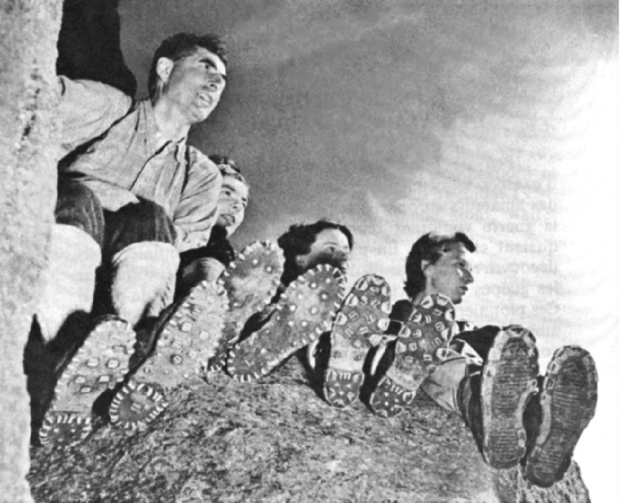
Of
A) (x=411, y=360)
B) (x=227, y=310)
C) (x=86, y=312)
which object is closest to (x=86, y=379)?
(x=86, y=312)

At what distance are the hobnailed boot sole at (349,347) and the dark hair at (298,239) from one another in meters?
0.29

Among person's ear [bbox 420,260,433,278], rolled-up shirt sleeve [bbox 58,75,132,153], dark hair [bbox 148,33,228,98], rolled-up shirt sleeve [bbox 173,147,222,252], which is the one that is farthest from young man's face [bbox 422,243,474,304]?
rolled-up shirt sleeve [bbox 58,75,132,153]

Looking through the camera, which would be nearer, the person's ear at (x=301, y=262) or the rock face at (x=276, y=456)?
the rock face at (x=276, y=456)

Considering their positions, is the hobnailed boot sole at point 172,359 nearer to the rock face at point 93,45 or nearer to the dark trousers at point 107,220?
the dark trousers at point 107,220

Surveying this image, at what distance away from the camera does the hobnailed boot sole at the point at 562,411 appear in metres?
5.17

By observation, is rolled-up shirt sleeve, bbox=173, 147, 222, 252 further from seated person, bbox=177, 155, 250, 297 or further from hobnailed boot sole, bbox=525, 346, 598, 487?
hobnailed boot sole, bbox=525, 346, 598, 487

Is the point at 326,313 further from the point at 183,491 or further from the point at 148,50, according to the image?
the point at 148,50

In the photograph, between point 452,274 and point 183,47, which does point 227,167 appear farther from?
point 452,274

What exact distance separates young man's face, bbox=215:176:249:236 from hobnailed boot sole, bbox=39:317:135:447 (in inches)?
30.9

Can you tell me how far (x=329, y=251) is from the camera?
17.0 ft

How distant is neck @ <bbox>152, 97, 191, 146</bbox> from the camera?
5.15m

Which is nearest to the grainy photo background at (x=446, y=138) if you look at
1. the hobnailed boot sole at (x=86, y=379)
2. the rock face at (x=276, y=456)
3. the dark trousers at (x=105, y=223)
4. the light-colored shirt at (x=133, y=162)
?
the light-colored shirt at (x=133, y=162)


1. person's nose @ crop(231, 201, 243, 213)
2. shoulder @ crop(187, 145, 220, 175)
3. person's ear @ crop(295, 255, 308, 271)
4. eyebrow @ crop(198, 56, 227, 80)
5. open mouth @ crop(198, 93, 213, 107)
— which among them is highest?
eyebrow @ crop(198, 56, 227, 80)

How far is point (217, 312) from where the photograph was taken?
4801mm
